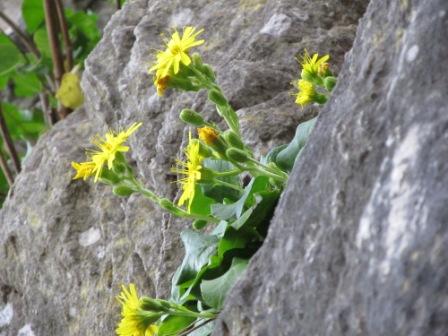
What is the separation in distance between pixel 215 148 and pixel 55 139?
111 cm

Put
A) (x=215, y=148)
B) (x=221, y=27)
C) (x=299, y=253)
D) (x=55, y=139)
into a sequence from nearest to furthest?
(x=299, y=253)
(x=215, y=148)
(x=221, y=27)
(x=55, y=139)

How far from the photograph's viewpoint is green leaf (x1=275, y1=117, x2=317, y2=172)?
1.44 meters

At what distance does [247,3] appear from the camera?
7.05 feet

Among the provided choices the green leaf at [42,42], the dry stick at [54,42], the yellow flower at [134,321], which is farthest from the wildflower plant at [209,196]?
the green leaf at [42,42]

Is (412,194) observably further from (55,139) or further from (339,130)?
(55,139)

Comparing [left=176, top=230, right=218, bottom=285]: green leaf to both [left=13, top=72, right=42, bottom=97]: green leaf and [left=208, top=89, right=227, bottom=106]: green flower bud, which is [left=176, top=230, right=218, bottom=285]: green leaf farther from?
[left=13, top=72, right=42, bottom=97]: green leaf

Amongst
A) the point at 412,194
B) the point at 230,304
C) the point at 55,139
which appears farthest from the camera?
the point at 55,139

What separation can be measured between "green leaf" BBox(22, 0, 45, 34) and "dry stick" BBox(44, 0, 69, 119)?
150 millimetres

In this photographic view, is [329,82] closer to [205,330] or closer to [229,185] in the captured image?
[229,185]

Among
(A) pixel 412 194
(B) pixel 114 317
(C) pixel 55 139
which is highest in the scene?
(A) pixel 412 194

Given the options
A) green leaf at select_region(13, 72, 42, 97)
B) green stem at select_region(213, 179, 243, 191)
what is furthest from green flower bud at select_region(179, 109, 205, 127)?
green leaf at select_region(13, 72, 42, 97)

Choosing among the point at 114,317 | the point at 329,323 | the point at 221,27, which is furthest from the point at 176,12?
the point at 329,323

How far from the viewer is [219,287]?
1324mm

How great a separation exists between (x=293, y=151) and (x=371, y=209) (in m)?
0.49
